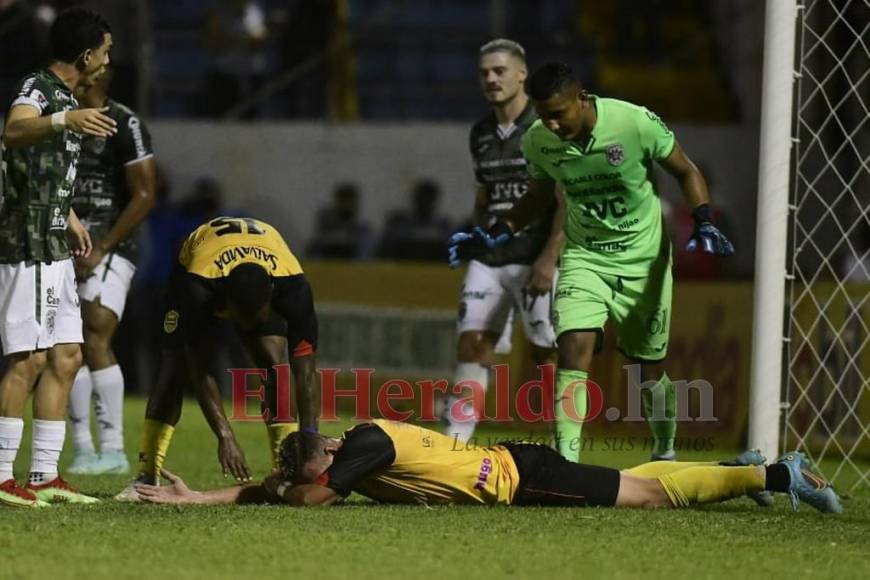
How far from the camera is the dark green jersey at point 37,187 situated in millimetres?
8062

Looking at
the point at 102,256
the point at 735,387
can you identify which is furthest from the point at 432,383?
the point at 102,256

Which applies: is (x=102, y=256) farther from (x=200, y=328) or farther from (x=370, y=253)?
(x=370, y=253)

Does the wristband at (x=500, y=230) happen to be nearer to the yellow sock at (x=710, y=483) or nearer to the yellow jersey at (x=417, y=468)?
the yellow jersey at (x=417, y=468)

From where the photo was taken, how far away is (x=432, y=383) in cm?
1562

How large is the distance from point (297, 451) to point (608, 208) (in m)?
2.50

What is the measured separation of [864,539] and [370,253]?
400 inches

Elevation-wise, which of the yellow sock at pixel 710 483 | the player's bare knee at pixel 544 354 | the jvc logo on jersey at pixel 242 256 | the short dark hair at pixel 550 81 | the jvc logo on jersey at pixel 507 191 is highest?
the short dark hair at pixel 550 81

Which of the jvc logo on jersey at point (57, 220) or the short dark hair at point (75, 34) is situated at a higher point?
the short dark hair at point (75, 34)

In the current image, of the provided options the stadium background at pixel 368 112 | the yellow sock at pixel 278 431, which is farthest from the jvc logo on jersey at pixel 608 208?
the stadium background at pixel 368 112

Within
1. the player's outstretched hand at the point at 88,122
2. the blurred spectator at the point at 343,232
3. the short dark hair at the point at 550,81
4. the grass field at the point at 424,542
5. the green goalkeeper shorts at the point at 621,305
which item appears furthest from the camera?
the blurred spectator at the point at 343,232

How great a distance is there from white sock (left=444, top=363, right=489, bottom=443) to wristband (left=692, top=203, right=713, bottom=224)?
2.41m

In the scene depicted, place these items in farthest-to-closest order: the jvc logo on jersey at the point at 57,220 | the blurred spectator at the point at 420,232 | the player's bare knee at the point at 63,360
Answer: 1. the blurred spectator at the point at 420,232
2. the player's bare knee at the point at 63,360
3. the jvc logo on jersey at the point at 57,220

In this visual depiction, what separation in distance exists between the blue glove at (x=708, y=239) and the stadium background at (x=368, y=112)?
22.4 ft

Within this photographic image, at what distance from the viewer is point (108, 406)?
35.3 ft
